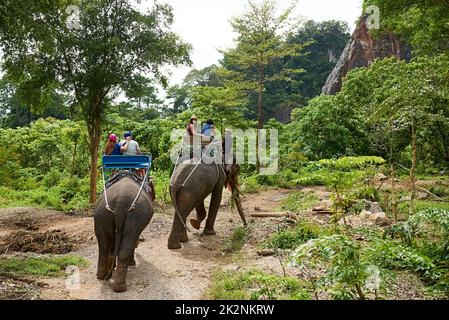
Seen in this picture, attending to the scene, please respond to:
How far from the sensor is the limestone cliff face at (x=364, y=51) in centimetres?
4406

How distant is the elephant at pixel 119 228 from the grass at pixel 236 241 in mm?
2600

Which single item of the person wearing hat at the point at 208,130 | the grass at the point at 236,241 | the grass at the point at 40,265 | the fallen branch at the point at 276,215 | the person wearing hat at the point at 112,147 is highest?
the person wearing hat at the point at 208,130

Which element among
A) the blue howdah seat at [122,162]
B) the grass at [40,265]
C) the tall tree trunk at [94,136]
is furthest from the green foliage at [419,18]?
the tall tree trunk at [94,136]

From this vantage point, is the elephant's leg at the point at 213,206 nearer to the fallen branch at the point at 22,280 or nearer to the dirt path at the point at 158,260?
the dirt path at the point at 158,260

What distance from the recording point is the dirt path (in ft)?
19.0

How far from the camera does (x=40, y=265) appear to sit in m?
6.75

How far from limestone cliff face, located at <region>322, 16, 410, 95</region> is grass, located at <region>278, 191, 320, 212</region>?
101 feet

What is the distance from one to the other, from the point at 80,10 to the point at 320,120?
13963 mm

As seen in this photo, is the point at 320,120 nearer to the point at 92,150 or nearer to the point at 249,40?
the point at 249,40

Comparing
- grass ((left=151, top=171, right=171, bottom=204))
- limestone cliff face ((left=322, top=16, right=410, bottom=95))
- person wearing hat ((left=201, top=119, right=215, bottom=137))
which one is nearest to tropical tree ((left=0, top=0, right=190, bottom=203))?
grass ((left=151, top=171, right=171, bottom=204))

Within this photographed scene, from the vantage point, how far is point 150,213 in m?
6.42

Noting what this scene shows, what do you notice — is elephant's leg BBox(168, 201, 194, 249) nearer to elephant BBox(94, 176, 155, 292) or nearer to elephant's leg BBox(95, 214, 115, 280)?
elephant BBox(94, 176, 155, 292)
